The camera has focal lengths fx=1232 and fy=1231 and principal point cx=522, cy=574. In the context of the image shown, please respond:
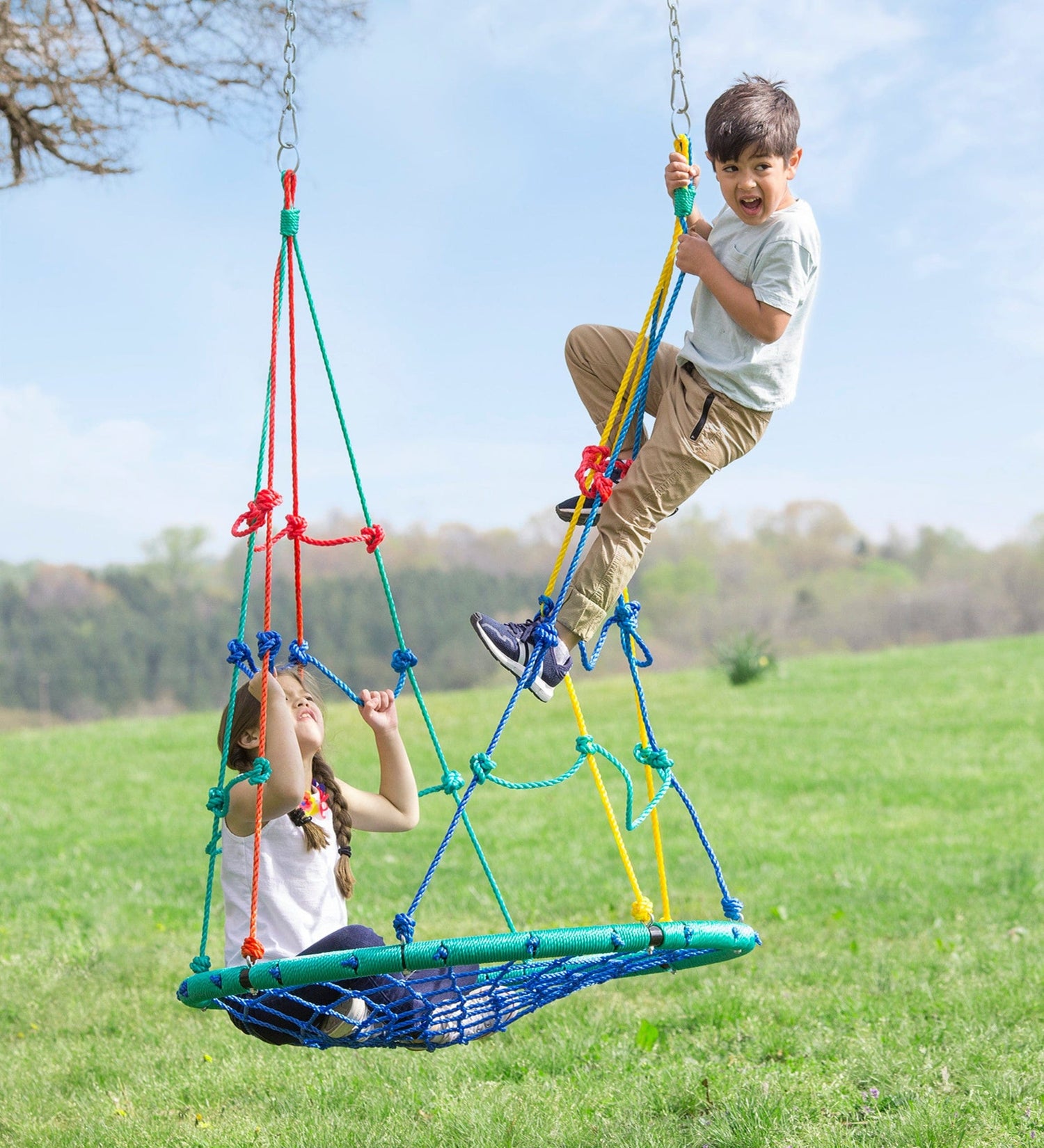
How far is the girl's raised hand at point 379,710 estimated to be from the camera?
325 centimetres

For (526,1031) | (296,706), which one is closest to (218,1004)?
(296,706)

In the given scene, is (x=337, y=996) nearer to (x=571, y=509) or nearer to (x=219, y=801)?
(x=219, y=801)

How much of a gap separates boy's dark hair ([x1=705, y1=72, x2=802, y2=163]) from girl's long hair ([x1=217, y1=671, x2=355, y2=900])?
1.78 metres

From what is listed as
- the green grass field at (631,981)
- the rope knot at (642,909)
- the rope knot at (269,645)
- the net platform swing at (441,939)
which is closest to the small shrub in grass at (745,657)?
the green grass field at (631,981)

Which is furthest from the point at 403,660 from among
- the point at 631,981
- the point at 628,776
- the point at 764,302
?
the point at 631,981

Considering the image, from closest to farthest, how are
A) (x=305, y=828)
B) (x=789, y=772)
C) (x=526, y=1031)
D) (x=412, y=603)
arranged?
(x=305, y=828) < (x=526, y=1031) < (x=789, y=772) < (x=412, y=603)

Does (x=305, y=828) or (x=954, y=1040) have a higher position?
(x=305, y=828)

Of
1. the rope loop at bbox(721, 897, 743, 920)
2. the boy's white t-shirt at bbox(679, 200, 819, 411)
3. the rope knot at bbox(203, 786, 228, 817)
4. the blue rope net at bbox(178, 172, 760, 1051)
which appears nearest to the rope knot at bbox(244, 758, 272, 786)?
the blue rope net at bbox(178, 172, 760, 1051)

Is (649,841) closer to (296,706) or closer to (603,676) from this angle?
(296,706)

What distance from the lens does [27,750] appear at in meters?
13.8

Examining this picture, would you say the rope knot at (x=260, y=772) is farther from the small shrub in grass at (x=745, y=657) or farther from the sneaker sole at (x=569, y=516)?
the small shrub in grass at (x=745, y=657)

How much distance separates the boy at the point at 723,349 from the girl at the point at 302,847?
1.76 feet

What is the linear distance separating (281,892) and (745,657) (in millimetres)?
14050

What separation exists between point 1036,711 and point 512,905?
29.0 ft
